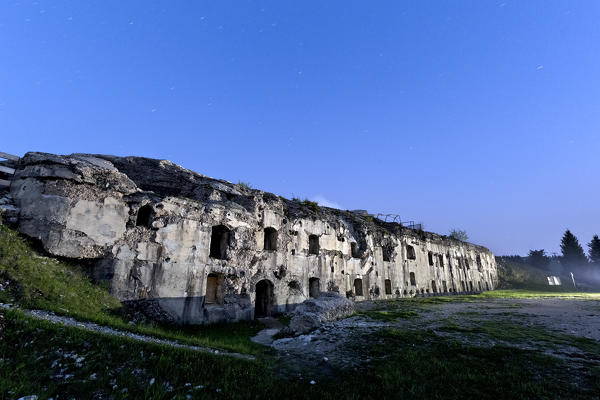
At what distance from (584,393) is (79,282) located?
12.6 metres

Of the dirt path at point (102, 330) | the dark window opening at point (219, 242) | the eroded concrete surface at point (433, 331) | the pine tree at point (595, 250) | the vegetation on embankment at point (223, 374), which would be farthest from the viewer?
the pine tree at point (595, 250)

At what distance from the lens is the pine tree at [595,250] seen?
5283 cm

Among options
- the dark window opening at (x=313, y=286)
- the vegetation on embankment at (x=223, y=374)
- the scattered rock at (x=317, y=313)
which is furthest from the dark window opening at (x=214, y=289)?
the vegetation on embankment at (x=223, y=374)

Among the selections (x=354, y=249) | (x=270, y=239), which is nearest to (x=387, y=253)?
(x=354, y=249)

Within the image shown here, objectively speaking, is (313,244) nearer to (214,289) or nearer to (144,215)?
(214,289)

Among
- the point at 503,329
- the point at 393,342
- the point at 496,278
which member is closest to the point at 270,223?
the point at 393,342

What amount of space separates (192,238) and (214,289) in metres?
2.83

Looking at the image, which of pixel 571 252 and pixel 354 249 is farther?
A: pixel 571 252

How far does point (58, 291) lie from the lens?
8.51 m

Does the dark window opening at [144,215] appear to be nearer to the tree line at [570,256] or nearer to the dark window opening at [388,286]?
the dark window opening at [388,286]

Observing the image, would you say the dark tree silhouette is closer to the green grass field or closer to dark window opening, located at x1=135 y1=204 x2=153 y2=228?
the green grass field

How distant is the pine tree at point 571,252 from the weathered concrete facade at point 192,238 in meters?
54.8

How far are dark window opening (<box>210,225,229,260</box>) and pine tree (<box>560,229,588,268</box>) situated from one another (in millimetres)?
69270

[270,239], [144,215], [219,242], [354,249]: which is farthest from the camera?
[354,249]
